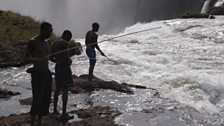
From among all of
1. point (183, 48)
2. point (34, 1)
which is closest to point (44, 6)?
point (34, 1)

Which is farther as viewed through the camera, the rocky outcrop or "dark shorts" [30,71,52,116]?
the rocky outcrop

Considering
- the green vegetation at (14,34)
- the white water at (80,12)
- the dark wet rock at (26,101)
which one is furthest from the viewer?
the white water at (80,12)

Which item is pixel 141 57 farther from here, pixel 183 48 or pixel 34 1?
pixel 34 1

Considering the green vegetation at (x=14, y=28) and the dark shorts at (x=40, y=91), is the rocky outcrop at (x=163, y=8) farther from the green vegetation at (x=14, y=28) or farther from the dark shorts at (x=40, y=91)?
the dark shorts at (x=40, y=91)

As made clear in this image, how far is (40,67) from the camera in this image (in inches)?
306

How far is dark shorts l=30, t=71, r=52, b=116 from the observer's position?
7.76 metres

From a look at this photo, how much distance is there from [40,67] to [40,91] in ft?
1.21

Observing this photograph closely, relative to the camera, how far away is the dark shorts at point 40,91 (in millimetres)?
7762

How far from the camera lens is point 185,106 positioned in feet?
36.5

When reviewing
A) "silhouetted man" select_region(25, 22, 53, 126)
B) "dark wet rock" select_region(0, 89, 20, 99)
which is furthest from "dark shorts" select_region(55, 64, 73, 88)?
"dark wet rock" select_region(0, 89, 20, 99)

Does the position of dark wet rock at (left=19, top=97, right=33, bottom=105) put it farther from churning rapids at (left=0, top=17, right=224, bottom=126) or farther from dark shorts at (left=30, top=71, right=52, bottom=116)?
dark shorts at (left=30, top=71, right=52, bottom=116)

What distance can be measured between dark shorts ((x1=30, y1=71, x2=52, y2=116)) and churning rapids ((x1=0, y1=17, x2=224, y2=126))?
2.04 m

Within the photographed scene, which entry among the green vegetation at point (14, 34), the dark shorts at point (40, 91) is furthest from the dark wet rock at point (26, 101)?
the green vegetation at point (14, 34)

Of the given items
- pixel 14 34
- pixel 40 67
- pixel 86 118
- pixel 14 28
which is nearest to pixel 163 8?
pixel 14 28
